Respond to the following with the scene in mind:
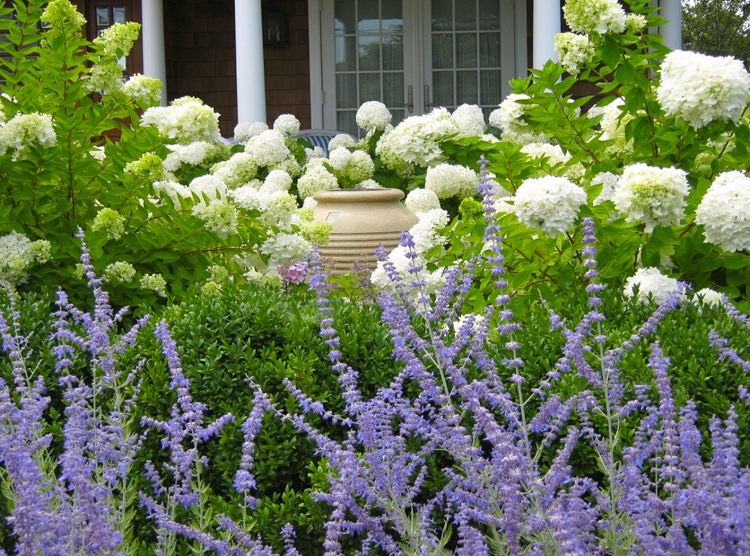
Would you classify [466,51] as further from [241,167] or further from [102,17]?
[241,167]

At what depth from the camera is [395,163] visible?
4.46 m

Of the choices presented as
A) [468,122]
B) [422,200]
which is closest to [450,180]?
[422,200]

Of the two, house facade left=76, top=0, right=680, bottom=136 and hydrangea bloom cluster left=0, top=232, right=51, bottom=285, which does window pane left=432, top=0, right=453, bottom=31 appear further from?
hydrangea bloom cluster left=0, top=232, right=51, bottom=285

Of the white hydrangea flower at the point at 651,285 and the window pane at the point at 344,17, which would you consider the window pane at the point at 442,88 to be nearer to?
the window pane at the point at 344,17

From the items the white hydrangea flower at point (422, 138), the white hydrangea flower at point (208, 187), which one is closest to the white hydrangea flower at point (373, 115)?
the white hydrangea flower at point (422, 138)

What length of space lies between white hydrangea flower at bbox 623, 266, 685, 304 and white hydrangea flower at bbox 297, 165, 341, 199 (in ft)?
8.17

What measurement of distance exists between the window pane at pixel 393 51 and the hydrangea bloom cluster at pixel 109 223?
6757 mm

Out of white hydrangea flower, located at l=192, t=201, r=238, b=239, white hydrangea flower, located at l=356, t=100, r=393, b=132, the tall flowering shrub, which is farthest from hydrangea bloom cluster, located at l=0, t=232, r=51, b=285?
white hydrangea flower, located at l=356, t=100, r=393, b=132

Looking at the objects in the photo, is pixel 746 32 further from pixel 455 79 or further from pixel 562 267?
pixel 562 267

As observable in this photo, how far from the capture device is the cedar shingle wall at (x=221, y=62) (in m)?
9.19

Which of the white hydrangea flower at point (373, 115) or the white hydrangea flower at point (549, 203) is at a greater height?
the white hydrangea flower at point (373, 115)

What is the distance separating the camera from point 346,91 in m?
9.22

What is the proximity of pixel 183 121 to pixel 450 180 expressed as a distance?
1299mm

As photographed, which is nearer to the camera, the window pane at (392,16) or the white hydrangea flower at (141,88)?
the white hydrangea flower at (141,88)
